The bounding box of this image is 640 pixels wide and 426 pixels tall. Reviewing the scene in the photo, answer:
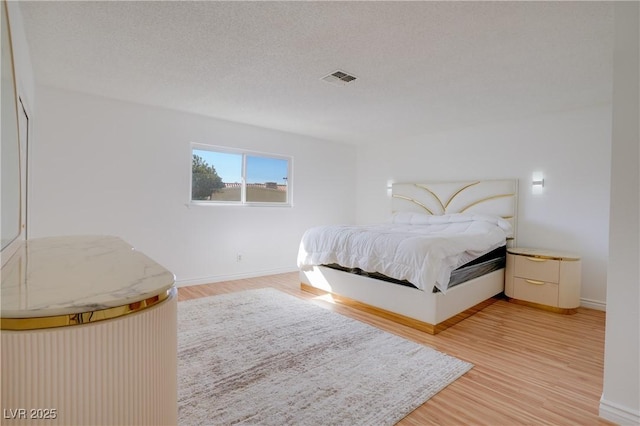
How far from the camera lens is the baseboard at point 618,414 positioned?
1689 mm

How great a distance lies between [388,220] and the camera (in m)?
5.99

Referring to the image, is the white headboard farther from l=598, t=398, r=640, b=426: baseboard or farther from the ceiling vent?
l=598, t=398, r=640, b=426: baseboard

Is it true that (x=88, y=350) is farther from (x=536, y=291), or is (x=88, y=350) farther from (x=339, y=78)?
(x=536, y=291)

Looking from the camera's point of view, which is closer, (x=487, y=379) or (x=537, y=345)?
(x=487, y=379)

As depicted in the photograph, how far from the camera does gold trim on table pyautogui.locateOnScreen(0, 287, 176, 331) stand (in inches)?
22.3

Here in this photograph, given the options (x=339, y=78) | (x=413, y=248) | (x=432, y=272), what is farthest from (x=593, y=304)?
(x=339, y=78)

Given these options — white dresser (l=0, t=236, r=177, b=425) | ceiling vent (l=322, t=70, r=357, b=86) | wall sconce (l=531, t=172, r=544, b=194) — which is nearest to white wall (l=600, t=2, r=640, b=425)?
ceiling vent (l=322, t=70, r=357, b=86)

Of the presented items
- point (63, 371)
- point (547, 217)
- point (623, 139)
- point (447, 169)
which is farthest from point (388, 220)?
point (63, 371)

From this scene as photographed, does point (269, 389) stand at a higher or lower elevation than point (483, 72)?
lower

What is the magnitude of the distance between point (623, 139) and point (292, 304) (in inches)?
127

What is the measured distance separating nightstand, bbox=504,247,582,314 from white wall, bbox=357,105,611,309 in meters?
0.34

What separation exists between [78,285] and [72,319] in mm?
178

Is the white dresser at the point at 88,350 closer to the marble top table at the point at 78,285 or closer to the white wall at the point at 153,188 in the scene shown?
the marble top table at the point at 78,285

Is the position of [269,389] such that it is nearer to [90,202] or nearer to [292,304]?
[292,304]
